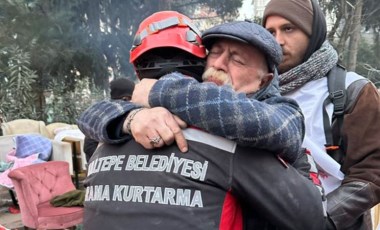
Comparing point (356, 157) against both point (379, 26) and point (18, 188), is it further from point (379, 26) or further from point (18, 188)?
point (379, 26)

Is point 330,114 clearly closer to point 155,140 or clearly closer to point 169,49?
point 169,49

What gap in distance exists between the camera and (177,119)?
0.86 m

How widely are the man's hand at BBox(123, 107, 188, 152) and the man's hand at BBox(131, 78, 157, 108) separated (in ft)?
0.31

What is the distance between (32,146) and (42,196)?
1547mm

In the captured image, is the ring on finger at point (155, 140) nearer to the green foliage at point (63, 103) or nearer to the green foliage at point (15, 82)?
the green foliage at point (15, 82)

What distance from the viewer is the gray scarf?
141 centimetres

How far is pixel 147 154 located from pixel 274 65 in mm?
377

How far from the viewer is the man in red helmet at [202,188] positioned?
812 millimetres

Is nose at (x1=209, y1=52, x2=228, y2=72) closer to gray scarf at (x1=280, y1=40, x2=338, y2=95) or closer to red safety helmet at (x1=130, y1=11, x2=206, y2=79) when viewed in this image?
red safety helmet at (x1=130, y1=11, x2=206, y2=79)

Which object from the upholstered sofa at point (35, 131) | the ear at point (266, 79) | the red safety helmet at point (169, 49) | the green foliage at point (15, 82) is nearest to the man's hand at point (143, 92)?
the red safety helmet at point (169, 49)

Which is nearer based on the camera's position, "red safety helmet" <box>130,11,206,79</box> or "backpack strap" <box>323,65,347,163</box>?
"red safety helmet" <box>130,11,206,79</box>

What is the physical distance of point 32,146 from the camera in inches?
232

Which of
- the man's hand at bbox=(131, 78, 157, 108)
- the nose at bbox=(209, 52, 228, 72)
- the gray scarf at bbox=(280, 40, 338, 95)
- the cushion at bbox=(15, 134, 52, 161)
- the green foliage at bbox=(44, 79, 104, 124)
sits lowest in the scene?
the green foliage at bbox=(44, 79, 104, 124)

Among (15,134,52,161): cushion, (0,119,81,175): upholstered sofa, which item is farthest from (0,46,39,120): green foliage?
(15,134,52,161): cushion
